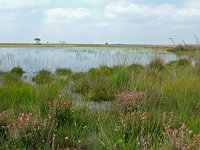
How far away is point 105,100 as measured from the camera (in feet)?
26.1

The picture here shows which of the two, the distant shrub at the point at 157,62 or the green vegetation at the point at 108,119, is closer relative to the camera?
the green vegetation at the point at 108,119

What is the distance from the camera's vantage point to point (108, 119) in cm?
516

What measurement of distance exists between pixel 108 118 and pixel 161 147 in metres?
2.09

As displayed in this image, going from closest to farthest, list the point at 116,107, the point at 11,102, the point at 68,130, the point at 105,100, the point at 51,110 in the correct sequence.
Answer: the point at 68,130, the point at 51,110, the point at 116,107, the point at 11,102, the point at 105,100

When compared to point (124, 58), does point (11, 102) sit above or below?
below

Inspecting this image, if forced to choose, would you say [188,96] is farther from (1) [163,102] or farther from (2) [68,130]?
(2) [68,130]

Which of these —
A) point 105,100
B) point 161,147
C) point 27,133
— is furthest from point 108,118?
point 105,100

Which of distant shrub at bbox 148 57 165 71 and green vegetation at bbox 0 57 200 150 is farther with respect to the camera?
distant shrub at bbox 148 57 165 71

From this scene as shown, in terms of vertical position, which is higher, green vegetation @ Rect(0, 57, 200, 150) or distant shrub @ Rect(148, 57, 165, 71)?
distant shrub @ Rect(148, 57, 165, 71)

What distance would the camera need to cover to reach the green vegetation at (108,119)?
396 centimetres

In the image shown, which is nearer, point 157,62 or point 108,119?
point 108,119

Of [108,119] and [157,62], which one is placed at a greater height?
[157,62]

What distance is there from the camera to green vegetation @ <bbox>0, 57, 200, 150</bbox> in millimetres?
3961

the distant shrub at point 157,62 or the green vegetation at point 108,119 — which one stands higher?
the distant shrub at point 157,62
